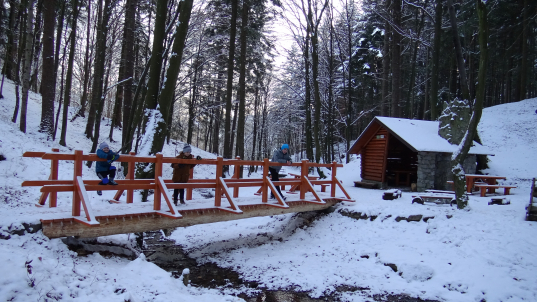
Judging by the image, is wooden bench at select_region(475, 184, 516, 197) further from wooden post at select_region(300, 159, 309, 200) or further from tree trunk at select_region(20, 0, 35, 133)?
tree trunk at select_region(20, 0, 35, 133)

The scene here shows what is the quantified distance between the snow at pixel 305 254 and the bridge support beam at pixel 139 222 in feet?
0.72

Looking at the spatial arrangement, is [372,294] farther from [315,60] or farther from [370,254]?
[315,60]

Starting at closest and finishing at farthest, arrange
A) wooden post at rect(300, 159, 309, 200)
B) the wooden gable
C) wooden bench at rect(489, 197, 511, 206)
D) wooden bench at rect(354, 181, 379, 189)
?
wooden post at rect(300, 159, 309, 200)
wooden bench at rect(489, 197, 511, 206)
wooden bench at rect(354, 181, 379, 189)
the wooden gable

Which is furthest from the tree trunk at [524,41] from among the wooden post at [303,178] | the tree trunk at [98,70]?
the tree trunk at [98,70]

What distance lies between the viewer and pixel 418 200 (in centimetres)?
947

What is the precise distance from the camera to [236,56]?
19547 millimetres

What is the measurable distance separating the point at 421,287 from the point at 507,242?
2.24m

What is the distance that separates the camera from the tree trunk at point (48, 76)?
12.8 m

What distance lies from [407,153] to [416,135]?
302cm

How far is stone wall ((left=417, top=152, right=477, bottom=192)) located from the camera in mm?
13188

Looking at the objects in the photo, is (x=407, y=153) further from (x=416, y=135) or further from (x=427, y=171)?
(x=427, y=171)

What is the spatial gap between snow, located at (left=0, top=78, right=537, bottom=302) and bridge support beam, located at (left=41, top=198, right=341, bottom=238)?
221 millimetres

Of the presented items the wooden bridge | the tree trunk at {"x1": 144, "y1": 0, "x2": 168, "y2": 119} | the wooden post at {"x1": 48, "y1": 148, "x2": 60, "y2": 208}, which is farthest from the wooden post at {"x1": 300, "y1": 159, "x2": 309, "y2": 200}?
the wooden post at {"x1": 48, "y1": 148, "x2": 60, "y2": 208}

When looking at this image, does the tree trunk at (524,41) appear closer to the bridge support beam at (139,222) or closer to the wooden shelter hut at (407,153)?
the wooden shelter hut at (407,153)
